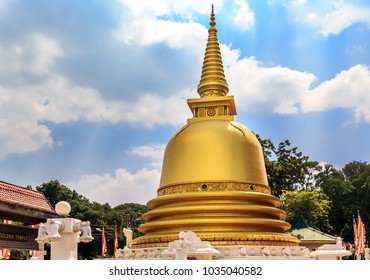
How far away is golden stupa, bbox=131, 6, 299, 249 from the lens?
16406 millimetres

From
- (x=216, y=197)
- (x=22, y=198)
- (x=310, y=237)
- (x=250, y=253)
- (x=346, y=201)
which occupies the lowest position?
(x=250, y=253)

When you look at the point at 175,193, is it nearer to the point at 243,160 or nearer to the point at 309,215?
the point at 243,160

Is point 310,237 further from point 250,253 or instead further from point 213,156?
point 250,253

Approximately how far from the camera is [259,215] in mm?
17281

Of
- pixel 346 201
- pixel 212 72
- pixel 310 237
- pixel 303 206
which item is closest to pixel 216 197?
pixel 212 72

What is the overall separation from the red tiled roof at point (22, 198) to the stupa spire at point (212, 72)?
799cm

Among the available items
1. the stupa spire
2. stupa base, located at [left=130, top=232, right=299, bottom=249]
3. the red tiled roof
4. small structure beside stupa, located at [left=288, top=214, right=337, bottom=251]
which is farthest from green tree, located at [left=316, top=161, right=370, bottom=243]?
the red tiled roof

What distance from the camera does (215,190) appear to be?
17188 millimetres

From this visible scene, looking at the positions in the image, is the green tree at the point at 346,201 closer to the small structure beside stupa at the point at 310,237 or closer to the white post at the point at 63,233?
the small structure beside stupa at the point at 310,237

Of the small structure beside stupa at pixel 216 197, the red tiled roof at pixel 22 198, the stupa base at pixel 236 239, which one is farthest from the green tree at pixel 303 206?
the red tiled roof at pixel 22 198

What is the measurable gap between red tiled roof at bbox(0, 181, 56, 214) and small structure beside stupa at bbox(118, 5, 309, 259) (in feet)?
12.5

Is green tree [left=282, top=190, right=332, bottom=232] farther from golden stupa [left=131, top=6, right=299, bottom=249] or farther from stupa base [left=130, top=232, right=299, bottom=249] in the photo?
stupa base [left=130, top=232, right=299, bottom=249]

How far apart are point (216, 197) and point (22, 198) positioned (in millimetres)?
7301
